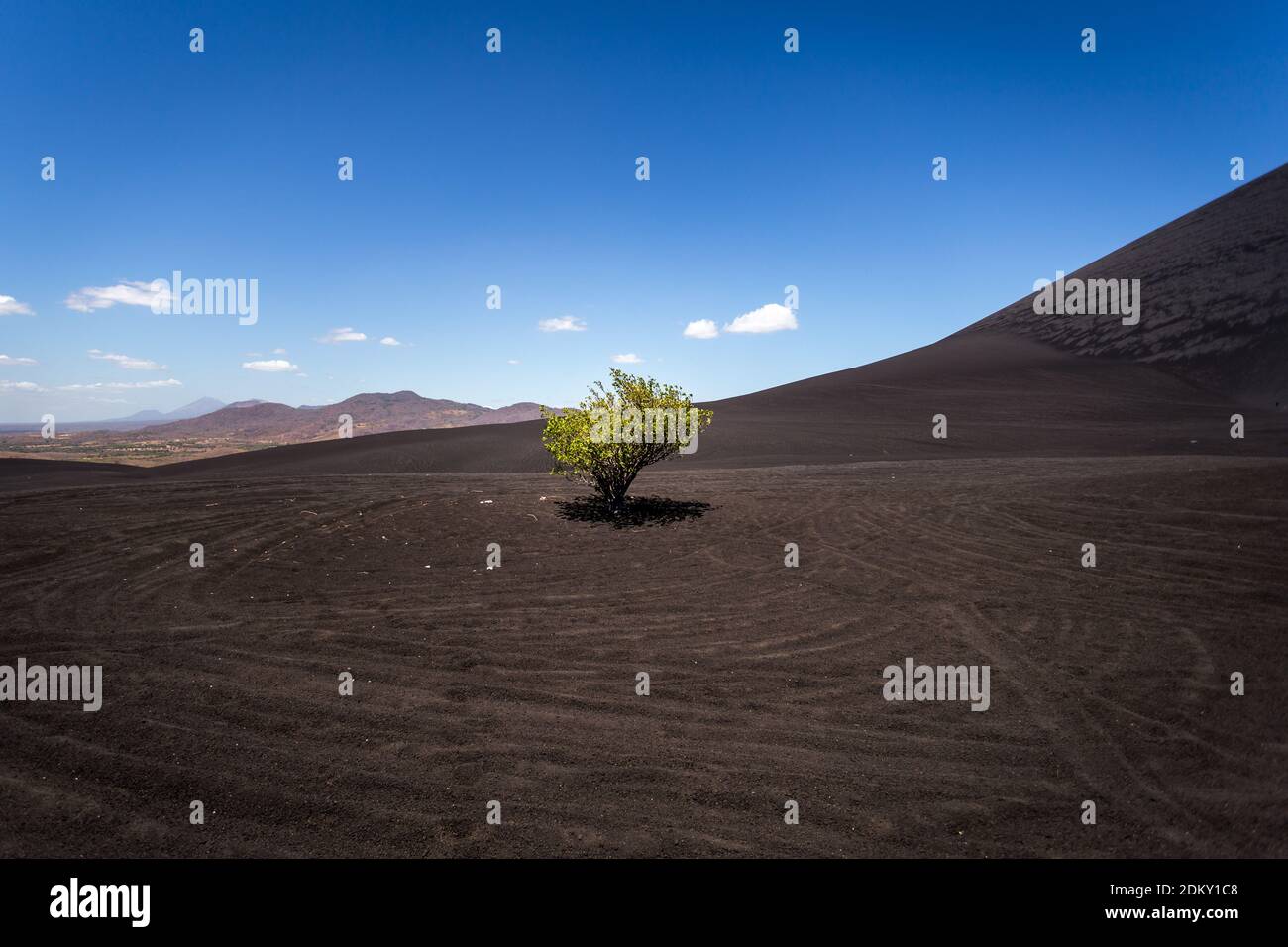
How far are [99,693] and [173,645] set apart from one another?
133 cm

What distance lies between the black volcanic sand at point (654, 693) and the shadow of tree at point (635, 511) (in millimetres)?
1798

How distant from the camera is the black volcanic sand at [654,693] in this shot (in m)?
4.76

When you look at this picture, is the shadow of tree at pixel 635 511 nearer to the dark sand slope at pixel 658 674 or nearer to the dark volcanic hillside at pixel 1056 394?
the dark sand slope at pixel 658 674

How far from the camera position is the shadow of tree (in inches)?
650

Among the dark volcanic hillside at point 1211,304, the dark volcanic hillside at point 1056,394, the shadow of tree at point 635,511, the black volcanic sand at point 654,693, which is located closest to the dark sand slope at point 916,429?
the dark volcanic hillside at point 1056,394

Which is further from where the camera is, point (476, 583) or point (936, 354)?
point (936, 354)

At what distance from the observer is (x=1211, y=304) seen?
7781cm

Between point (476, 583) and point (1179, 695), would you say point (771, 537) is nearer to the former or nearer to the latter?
point (476, 583)

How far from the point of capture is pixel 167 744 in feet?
19.2

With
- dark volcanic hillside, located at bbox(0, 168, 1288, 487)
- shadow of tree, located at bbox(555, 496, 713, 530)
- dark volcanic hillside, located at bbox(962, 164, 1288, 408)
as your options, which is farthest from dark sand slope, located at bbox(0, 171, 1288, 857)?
dark volcanic hillside, located at bbox(962, 164, 1288, 408)

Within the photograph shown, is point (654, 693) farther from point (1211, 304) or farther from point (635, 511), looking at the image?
point (1211, 304)
